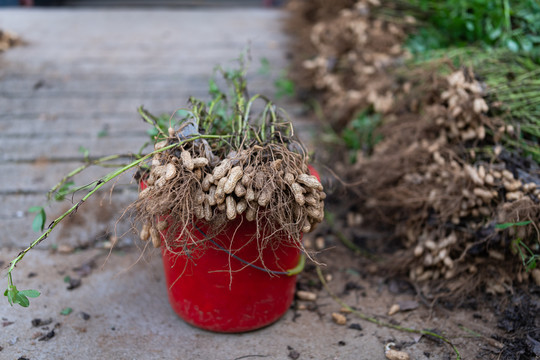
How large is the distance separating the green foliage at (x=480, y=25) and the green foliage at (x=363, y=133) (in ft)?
2.50

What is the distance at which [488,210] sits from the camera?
246cm

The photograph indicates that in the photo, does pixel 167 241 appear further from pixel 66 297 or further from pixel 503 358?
pixel 503 358

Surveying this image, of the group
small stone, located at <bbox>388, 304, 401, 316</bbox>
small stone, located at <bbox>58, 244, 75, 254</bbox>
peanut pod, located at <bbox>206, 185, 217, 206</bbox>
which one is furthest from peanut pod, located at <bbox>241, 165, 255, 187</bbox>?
small stone, located at <bbox>58, 244, 75, 254</bbox>

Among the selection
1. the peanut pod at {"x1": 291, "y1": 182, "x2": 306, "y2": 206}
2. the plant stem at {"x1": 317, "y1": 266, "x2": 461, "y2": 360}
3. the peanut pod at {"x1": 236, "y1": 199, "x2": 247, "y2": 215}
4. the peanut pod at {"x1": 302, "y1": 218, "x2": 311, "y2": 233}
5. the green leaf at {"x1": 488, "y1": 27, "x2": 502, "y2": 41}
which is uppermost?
the green leaf at {"x1": 488, "y1": 27, "x2": 502, "y2": 41}

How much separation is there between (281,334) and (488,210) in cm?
122

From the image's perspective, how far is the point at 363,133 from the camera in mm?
3518

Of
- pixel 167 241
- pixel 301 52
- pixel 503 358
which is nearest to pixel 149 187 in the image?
pixel 167 241

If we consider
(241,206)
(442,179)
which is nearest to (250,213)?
(241,206)

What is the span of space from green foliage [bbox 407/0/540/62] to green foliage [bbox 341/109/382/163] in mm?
762

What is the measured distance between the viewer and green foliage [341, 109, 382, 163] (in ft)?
11.4

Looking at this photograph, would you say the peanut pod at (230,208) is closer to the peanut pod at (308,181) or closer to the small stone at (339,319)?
the peanut pod at (308,181)

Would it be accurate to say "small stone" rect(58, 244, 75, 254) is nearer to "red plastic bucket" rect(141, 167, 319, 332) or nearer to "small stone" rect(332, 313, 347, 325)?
"red plastic bucket" rect(141, 167, 319, 332)

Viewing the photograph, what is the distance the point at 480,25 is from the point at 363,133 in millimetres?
1194

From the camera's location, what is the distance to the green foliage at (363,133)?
3.46 m
